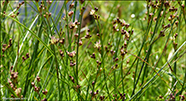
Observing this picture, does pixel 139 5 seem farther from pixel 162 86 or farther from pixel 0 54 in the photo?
pixel 0 54

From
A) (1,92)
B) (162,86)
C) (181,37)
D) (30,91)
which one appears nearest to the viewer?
(30,91)

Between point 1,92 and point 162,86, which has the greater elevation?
point 1,92

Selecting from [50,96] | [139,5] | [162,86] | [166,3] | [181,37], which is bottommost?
[162,86]

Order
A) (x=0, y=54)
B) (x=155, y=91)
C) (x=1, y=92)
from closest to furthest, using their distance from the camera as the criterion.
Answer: (x=1, y=92) → (x=0, y=54) → (x=155, y=91)

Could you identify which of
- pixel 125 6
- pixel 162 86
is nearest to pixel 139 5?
pixel 125 6

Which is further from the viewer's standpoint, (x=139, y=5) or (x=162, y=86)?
(x=139, y=5)

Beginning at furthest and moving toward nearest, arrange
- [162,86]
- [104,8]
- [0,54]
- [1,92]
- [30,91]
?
1. [104,8]
2. [162,86]
3. [0,54]
4. [1,92]
5. [30,91]

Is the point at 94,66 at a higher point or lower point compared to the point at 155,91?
higher

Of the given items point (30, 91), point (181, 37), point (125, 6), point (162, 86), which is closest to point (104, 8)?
point (125, 6)

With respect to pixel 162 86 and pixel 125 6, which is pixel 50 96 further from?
pixel 125 6
